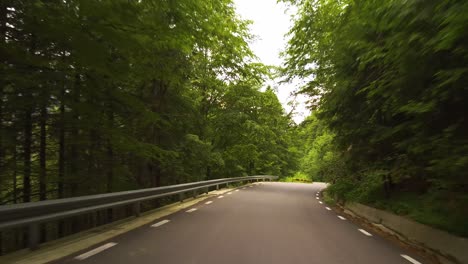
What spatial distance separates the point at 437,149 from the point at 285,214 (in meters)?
6.37

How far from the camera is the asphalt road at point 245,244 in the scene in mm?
5820

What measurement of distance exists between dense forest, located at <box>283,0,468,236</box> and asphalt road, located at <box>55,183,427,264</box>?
1.54m

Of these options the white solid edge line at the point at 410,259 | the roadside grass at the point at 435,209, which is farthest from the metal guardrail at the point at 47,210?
the roadside grass at the point at 435,209

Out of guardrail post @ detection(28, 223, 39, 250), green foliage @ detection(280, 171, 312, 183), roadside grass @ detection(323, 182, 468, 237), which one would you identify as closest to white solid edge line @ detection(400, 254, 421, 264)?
roadside grass @ detection(323, 182, 468, 237)

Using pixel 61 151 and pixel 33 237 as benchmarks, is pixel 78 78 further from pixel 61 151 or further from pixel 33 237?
pixel 33 237

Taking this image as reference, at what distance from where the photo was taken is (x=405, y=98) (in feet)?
22.8

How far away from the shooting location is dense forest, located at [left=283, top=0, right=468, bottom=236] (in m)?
5.39

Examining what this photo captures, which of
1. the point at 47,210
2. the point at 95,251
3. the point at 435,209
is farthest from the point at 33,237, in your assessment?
the point at 435,209

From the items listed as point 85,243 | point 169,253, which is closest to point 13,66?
point 85,243

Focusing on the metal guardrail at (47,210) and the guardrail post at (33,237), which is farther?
the guardrail post at (33,237)

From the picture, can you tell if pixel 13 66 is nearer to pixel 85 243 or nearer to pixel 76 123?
pixel 76 123

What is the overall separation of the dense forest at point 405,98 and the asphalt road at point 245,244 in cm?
154

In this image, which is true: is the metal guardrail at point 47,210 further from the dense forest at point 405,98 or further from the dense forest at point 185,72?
the dense forest at point 405,98

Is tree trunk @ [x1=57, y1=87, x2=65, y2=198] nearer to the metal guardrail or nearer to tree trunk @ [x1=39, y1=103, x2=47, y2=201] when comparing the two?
tree trunk @ [x1=39, y1=103, x2=47, y2=201]
